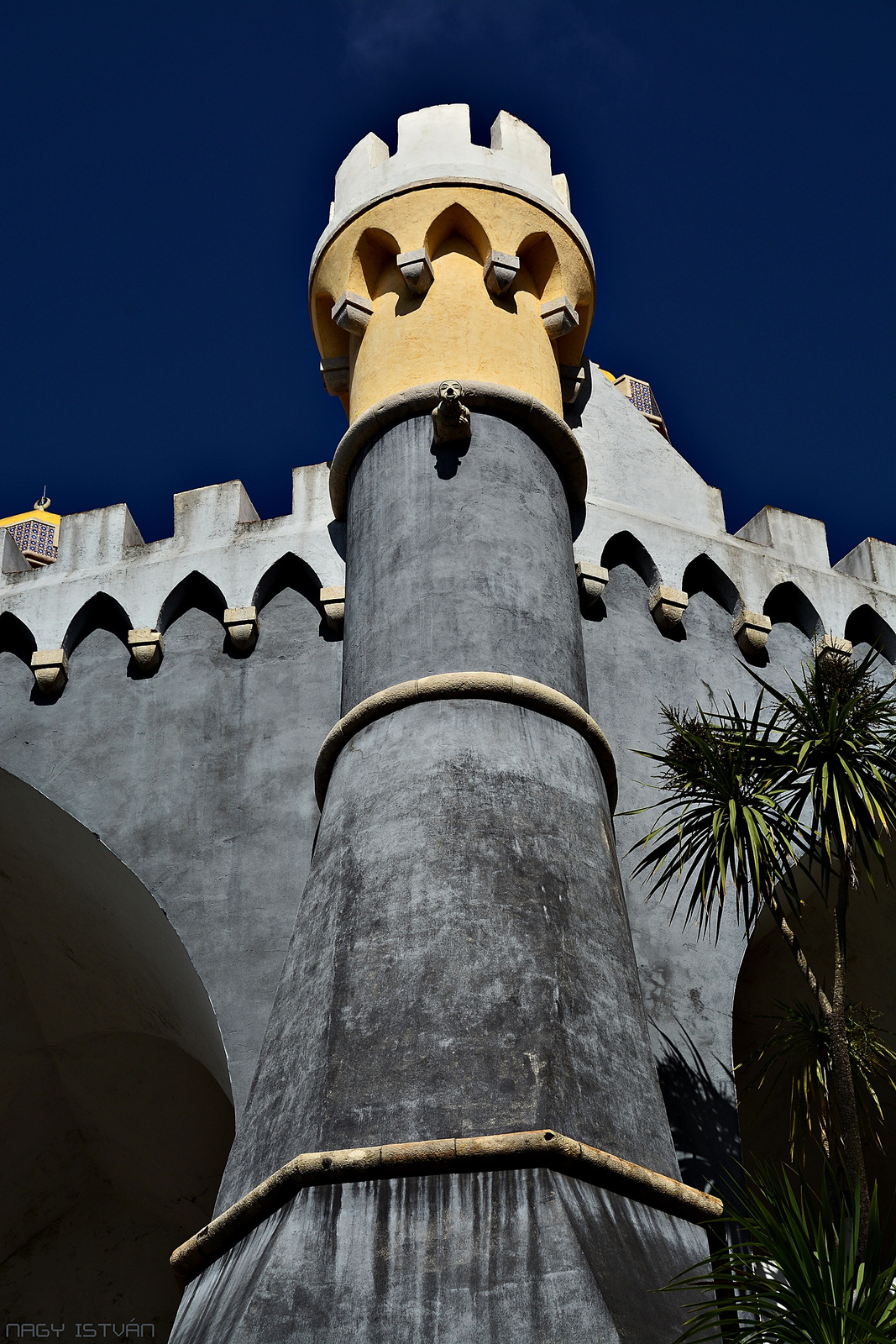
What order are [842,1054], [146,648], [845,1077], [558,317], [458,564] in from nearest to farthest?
[845,1077] < [842,1054] < [458,564] < [558,317] < [146,648]

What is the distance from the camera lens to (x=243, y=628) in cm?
926

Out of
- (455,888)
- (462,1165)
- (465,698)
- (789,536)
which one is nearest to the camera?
(462,1165)

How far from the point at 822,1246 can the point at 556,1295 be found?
61.4 inches

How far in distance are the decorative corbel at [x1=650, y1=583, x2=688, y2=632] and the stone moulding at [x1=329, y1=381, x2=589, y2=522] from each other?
1346mm

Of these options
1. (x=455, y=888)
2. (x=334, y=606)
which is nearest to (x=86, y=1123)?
(x=334, y=606)

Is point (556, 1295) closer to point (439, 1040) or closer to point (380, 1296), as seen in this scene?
point (380, 1296)

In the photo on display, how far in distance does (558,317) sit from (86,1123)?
707 cm

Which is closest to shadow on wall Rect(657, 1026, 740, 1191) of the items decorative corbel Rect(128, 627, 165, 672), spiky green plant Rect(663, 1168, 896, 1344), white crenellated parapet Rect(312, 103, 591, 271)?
spiky green plant Rect(663, 1168, 896, 1344)

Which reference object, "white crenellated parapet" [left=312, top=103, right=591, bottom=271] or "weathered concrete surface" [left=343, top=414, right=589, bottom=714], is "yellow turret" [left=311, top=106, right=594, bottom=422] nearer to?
"white crenellated parapet" [left=312, top=103, right=591, bottom=271]

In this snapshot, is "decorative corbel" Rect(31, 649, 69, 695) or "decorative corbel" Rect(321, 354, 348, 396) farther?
"decorative corbel" Rect(31, 649, 69, 695)

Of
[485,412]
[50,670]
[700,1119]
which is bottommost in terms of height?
[700,1119]

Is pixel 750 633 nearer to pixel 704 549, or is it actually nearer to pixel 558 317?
pixel 704 549

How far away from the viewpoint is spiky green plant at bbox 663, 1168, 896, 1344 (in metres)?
5.17

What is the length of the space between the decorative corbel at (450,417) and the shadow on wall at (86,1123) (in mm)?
4061
